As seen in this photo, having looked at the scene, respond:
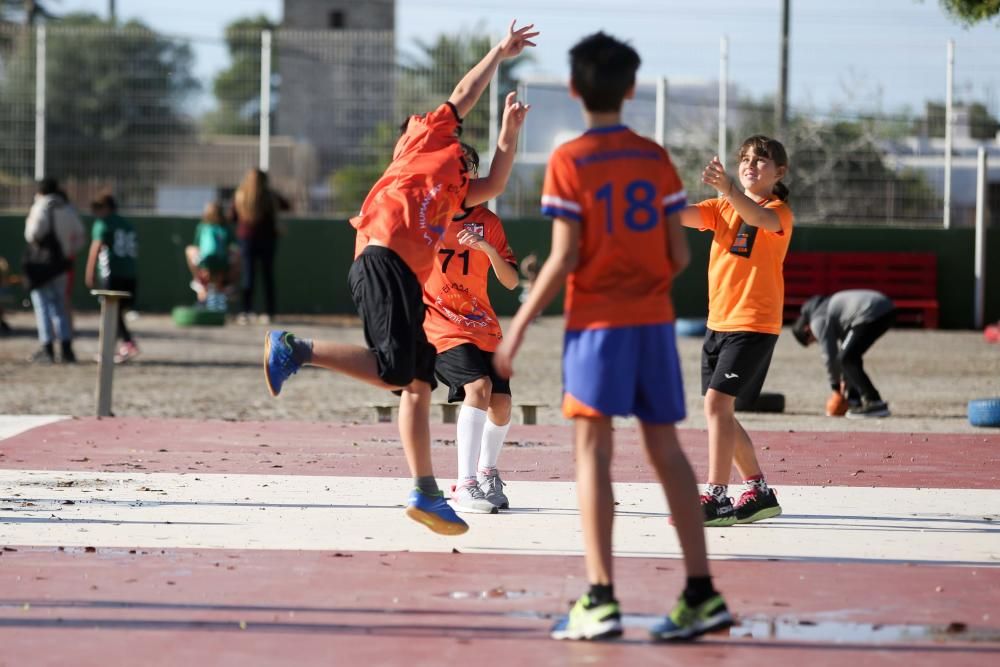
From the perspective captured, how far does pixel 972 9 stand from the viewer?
41.7 feet

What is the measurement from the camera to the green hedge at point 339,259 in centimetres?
2436

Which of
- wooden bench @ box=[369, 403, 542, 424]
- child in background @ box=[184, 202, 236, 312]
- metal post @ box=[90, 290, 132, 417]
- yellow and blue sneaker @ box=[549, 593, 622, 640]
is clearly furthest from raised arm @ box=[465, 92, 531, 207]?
child in background @ box=[184, 202, 236, 312]

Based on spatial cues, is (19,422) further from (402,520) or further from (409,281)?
(409,281)

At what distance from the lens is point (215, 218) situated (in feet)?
70.2

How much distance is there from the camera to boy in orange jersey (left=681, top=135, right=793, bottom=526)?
22.0 feet

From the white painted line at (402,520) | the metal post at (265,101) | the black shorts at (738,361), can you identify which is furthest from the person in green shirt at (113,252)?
the black shorts at (738,361)

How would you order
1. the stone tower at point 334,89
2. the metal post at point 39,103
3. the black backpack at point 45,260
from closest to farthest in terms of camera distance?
the black backpack at point 45,260
the stone tower at point 334,89
the metal post at point 39,103

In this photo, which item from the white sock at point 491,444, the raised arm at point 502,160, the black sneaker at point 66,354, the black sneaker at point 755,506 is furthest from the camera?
the black sneaker at point 66,354

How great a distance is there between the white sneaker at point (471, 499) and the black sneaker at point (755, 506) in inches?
44.3

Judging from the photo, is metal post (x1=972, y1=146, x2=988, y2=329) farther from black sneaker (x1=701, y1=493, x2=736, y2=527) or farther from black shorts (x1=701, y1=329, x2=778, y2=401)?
black sneaker (x1=701, y1=493, x2=736, y2=527)

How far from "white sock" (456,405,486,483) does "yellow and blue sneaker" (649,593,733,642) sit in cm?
246

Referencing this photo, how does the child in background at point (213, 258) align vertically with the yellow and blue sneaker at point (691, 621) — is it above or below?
above

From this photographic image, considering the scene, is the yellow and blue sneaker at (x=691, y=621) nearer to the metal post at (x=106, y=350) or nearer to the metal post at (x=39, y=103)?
the metal post at (x=106, y=350)

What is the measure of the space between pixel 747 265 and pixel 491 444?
1484 mm
